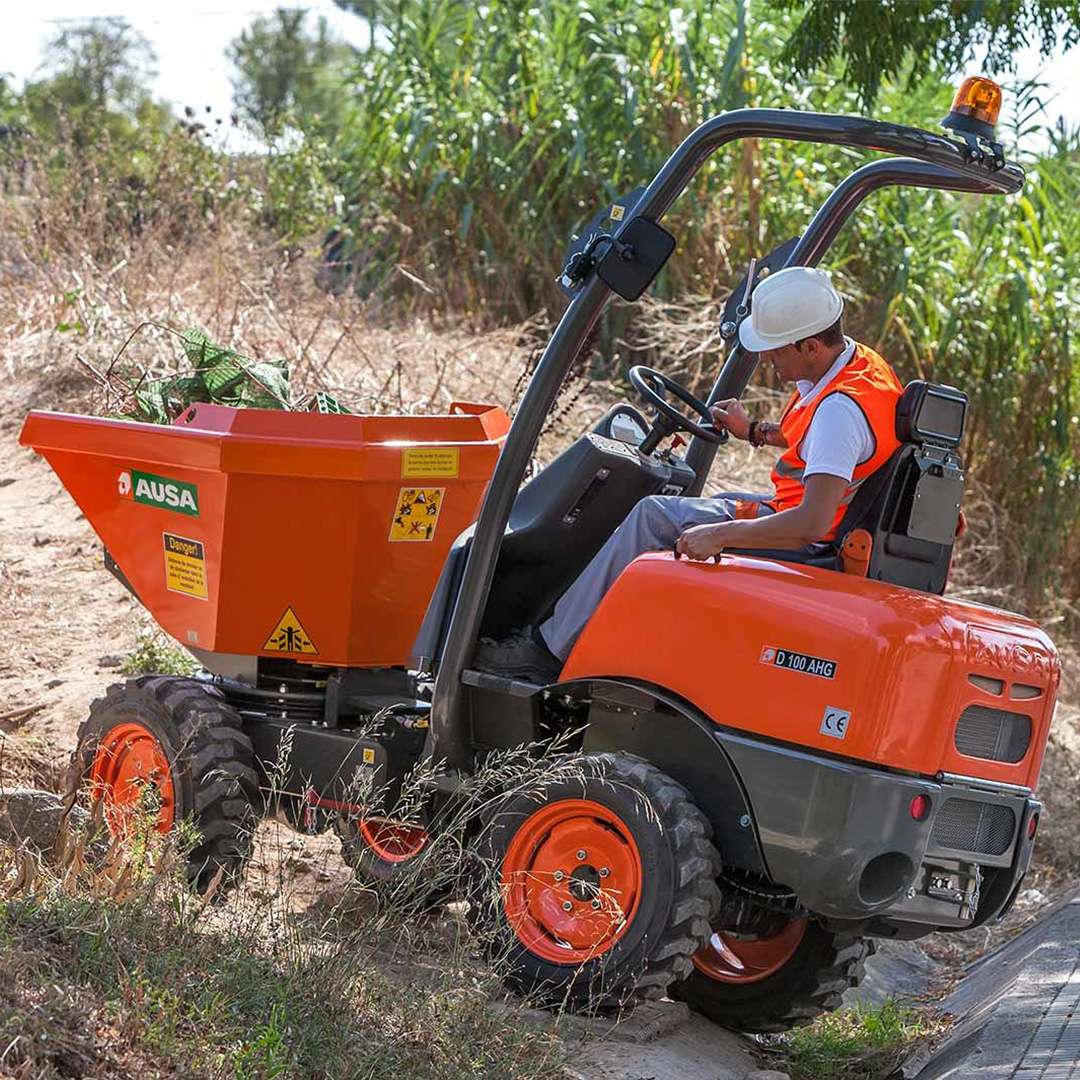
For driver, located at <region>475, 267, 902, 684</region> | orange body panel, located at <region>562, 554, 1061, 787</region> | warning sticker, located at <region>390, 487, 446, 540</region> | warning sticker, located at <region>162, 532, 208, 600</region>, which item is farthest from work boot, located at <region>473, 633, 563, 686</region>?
warning sticker, located at <region>162, 532, 208, 600</region>

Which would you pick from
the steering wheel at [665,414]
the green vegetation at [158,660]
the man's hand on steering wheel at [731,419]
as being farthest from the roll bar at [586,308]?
the green vegetation at [158,660]

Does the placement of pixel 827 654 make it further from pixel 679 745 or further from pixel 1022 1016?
pixel 1022 1016

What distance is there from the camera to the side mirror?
438 centimetres

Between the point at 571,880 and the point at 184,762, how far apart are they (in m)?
1.44

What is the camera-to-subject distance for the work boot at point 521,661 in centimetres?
479

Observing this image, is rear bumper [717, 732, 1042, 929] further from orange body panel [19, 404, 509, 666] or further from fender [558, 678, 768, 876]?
orange body panel [19, 404, 509, 666]

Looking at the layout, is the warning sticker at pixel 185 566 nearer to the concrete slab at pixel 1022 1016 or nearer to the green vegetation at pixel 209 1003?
the green vegetation at pixel 209 1003

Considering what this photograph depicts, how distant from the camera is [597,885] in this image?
442 centimetres

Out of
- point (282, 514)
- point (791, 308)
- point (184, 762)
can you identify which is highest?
point (791, 308)

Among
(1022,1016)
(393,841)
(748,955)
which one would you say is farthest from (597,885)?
(1022,1016)

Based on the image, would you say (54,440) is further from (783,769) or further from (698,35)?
(698,35)

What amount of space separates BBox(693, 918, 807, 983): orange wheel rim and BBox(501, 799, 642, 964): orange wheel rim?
656mm

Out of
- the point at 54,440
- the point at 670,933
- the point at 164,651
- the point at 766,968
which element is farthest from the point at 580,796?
the point at 164,651

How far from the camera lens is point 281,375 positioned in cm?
726
